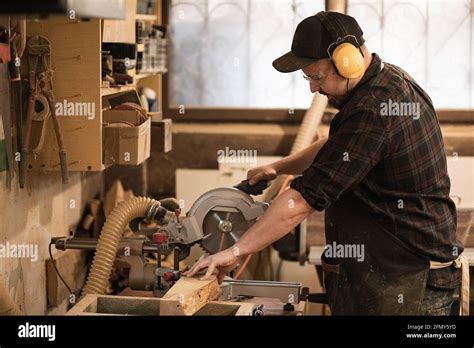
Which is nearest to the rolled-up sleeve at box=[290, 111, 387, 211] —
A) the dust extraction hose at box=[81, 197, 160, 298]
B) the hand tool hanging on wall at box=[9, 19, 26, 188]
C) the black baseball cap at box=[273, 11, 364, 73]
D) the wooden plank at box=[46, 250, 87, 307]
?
the black baseball cap at box=[273, 11, 364, 73]

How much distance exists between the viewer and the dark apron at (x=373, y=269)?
10.4ft

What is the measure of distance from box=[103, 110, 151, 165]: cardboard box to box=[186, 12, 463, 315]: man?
0.82m

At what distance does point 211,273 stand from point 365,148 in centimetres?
66

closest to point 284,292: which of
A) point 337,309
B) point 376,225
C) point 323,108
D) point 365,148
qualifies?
point 337,309

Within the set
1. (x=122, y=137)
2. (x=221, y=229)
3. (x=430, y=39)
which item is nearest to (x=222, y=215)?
(x=221, y=229)

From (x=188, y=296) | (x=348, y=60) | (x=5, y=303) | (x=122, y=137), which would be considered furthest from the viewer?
(x=122, y=137)

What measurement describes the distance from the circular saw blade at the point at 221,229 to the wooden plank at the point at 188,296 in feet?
1.34

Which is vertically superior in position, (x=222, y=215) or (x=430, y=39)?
(x=430, y=39)

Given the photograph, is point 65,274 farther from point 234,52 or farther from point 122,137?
point 234,52

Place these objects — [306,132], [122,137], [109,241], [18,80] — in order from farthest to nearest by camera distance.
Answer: [306,132] < [122,137] < [109,241] < [18,80]

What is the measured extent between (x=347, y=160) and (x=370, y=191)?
0.70 feet

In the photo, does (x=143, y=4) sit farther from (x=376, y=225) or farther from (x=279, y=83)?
(x=376, y=225)

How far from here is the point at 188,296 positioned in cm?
287
